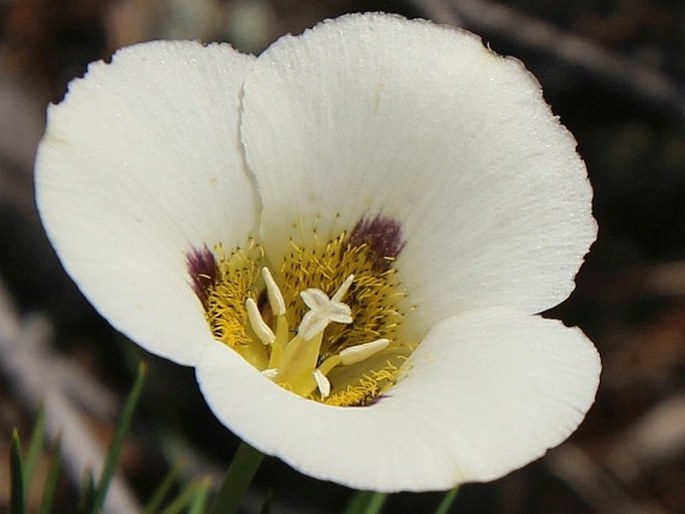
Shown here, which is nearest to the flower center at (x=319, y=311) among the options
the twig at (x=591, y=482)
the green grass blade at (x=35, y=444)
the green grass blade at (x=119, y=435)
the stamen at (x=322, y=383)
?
the stamen at (x=322, y=383)

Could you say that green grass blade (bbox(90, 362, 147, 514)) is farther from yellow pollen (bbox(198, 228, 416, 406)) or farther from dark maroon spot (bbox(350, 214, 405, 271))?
dark maroon spot (bbox(350, 214, 405, 271))

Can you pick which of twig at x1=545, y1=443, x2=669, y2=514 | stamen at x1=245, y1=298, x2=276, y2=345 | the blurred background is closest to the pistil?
stamen at x1=245, y1=298, x2=276, y2=345

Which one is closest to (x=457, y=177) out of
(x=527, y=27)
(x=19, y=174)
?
(x=527, y=27)

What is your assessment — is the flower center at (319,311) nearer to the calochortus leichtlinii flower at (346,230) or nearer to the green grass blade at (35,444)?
the calochortus leichtlinii flower at (346,230)

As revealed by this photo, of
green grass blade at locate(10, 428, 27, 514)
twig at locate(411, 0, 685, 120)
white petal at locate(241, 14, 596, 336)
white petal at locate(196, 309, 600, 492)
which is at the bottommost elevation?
green grass blade at locate(10, 428, 27, 514)

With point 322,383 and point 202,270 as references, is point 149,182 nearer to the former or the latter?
point 202,270

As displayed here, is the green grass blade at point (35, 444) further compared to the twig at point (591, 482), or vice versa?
the twig at point (591, 482)

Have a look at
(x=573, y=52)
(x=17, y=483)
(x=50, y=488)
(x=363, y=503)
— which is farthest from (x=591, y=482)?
(x=17, y=483)
